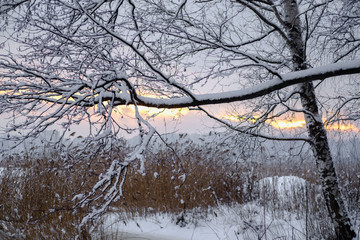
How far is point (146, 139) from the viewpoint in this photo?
200cm

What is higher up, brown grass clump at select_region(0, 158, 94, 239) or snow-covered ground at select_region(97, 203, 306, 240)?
brown grass clump at select_region(0, 158, 94, 239)

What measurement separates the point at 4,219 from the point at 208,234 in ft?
12.2

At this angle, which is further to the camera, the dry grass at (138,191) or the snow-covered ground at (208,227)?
the snow-covered ground at (208,227)

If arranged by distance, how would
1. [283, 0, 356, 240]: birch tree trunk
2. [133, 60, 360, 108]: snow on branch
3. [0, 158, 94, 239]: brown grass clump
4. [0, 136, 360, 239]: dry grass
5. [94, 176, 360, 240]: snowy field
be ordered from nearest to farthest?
1. [133, 60, 360, 108]: snow on branch
2. [283, 0, 356, 240]: birch tree trunk
3. [0, 158, 94, 239]: brown grass clump
4. [0, 136, 360, 239]: dry grass
5. [94, 176, 360, 240]: snowy field

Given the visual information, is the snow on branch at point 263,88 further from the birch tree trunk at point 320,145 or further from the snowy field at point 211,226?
the snowy field at point 211,226

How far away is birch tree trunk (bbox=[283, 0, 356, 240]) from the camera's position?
12.2 ft

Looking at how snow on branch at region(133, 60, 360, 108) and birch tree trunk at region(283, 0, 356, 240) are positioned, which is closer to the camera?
snow on branch at region(133, 60, 360, 108)

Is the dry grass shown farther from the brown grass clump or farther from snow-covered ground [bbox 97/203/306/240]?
snow-covered ground [bbox 97/203/306/240]

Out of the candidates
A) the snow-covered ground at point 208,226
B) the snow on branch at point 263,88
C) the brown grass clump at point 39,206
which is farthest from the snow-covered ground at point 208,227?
the snow on branch at point 263,88

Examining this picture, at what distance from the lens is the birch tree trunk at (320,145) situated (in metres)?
3.72

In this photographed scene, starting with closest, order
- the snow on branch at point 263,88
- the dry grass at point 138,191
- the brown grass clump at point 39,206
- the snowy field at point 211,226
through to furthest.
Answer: the snow on branch at point 263,88 → the brown grass clump at point 39,206 → the dry grass at point 138,191 → the snowy field at point 211,226

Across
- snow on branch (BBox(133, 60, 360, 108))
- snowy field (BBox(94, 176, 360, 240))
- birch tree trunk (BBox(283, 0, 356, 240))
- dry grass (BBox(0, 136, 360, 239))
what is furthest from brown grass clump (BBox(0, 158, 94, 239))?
birch tree trunk (BBox(283, 0, 356, 240))

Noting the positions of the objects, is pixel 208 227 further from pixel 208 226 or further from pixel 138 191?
pixel 138 191

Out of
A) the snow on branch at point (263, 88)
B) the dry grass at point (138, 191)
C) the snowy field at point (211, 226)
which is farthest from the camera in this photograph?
the snowy field at point (211, 226)
